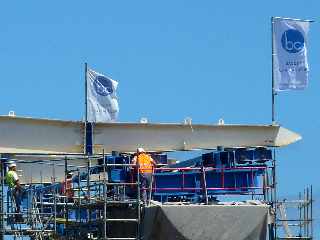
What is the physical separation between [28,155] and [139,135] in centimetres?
401

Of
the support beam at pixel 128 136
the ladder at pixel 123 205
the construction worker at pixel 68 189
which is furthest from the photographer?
the support beam at pixel 128 136

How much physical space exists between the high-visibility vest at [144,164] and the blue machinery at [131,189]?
341mm

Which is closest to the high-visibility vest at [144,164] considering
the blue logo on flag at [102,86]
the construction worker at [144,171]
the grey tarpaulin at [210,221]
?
the construction worker at [144,171]

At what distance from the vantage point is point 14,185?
49.9 m

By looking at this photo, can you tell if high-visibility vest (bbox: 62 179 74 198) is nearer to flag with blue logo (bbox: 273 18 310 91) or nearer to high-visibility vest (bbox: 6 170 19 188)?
high-visibility vest (bbox: 6 170 19 188)

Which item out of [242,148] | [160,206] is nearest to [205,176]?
[242,148]

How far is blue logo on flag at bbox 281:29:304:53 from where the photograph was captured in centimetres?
4738

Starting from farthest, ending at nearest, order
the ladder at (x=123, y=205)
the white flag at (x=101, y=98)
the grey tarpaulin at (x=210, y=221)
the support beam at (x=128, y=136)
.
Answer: the white flag at (x=101, y=98) → the support beam at (x=128, y=136) → the ladder at (x=123, y=205) → the grey tarpaulin at (x=210, y=221)

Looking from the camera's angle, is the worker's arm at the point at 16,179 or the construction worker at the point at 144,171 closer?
the construction worker at the point at 144,171

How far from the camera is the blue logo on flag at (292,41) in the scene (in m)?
47.4

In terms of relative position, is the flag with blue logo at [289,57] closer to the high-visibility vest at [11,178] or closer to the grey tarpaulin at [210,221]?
the grey tarpaulin at [210,221]

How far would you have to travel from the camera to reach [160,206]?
3906 cm

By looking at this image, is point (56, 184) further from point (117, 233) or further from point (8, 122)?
point (117, 233)

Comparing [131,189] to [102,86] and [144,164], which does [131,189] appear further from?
[102,86]
